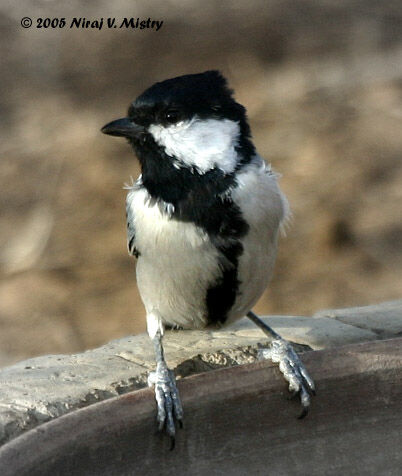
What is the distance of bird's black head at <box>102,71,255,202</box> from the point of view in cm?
258

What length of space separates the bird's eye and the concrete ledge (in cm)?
71

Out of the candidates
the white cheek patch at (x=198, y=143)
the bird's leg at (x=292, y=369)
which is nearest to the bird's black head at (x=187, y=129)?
the white cheek patch at (x=198, y=143)

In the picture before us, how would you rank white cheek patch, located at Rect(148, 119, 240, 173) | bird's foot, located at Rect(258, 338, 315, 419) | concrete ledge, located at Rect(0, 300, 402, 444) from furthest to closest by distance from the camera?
white cheek patch, located at Rect(148, 119, 240, 173) → concrete ledge, located at Rect(0, 300, 402, 444) → bird's foot, located at Rect(258, 338, 315, 419)

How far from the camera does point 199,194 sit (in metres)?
2.58

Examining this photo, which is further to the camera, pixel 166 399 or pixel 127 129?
pixel 127 129

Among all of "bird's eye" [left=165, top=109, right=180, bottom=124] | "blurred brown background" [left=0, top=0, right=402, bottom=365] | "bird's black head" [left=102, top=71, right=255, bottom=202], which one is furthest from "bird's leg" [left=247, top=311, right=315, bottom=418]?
"blurred brown background" [left=0, top=0, right=402, bottom=365]

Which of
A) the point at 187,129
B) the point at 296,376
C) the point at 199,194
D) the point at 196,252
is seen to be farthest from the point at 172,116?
the point at 296,376

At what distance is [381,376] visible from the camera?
7.40ft

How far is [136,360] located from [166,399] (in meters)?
0.58

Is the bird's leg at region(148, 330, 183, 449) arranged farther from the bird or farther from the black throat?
the black throat

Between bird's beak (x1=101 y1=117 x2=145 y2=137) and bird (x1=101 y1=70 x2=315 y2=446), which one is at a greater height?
bird's beak (x1=101 y1=117 x2=145 y2=137)

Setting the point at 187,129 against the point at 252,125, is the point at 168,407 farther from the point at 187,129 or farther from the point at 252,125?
the point at 252,125

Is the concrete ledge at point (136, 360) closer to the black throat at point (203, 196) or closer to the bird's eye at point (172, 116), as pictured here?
the black throat at point (203, 196)

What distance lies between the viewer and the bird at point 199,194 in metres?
2.58
